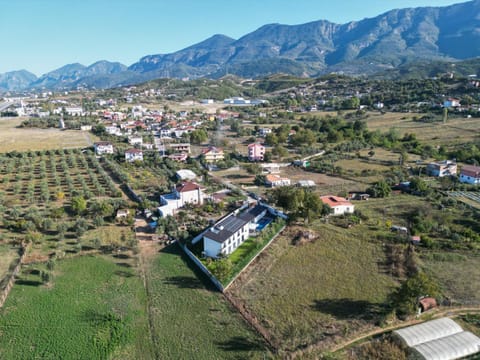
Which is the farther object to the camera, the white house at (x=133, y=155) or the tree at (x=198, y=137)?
the tree at (x=198, y=137)

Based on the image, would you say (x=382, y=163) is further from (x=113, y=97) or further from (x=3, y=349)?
(x=113, y=97)

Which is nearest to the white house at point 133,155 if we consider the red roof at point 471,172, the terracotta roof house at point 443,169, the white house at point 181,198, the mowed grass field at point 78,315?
the white house at point 181,198

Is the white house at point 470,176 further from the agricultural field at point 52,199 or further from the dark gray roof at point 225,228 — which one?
the agricultural field at point 52,199

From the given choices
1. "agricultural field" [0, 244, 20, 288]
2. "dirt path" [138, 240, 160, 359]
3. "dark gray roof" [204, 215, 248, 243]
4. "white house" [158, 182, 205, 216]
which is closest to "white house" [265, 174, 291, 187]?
"white house" [158, 182, 205, 216]

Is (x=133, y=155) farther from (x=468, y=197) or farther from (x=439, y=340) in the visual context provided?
(x=439, y=340)

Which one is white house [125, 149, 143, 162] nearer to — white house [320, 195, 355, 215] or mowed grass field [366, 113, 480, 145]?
white house [320, 195, 355, 215]

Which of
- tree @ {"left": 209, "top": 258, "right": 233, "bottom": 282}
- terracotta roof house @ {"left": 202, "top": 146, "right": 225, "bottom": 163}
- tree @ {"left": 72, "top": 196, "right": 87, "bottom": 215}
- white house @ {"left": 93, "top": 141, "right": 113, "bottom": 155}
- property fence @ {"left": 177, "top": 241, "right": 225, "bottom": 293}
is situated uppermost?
white house @ {"left": 93, "top": 141, "right": 113, "bottom": 155}
